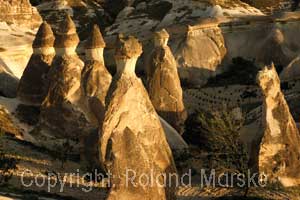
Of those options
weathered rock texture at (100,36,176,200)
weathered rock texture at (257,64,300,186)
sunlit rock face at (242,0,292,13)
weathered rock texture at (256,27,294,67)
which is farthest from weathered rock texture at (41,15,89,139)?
sunlit rock face at (242,0,292,13)

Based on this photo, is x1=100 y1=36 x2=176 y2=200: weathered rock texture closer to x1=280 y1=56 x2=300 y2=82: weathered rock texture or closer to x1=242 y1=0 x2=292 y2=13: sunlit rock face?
x1=280 y1=56 x2=300 y2=82: weathered rock texture

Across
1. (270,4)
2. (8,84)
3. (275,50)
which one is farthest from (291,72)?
(270,4)

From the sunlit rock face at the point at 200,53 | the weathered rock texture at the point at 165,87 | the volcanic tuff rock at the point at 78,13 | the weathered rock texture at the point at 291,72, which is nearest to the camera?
the weathered rock texture at the point at 165,87

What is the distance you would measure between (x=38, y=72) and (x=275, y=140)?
1129cm

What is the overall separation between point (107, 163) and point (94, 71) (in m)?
10.4

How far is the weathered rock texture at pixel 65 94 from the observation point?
77.1 feet

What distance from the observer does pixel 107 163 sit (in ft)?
46.5

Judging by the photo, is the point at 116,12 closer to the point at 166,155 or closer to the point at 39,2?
the point at 39,2

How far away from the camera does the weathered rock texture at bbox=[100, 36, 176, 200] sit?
46.3 feet

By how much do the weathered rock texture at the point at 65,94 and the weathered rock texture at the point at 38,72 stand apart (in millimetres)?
1222

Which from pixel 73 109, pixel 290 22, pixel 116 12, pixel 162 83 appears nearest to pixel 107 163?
pixel 73 109

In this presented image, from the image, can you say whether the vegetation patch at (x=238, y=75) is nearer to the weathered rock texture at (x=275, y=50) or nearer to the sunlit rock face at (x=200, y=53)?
the sunlit rock face at (x=200, y=53)

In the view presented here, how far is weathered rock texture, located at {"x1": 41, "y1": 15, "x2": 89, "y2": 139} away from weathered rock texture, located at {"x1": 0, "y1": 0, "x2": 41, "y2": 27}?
13774mm

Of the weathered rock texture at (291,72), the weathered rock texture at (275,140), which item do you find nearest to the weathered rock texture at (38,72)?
the weathered rock texture at (275,140)
